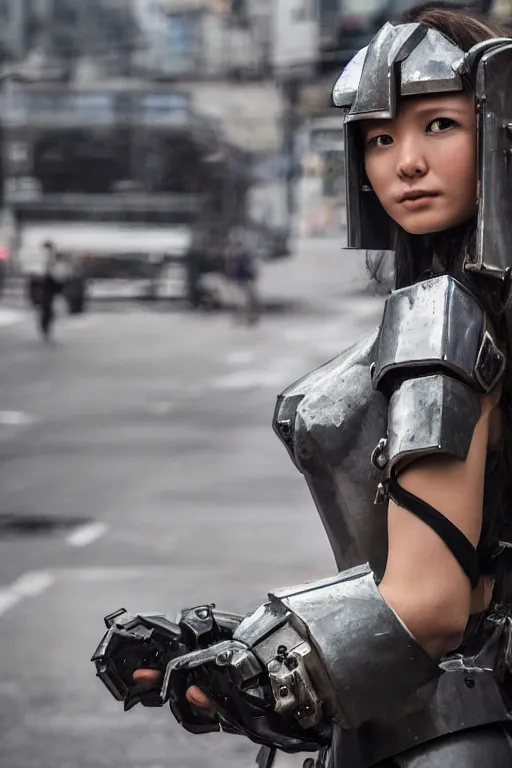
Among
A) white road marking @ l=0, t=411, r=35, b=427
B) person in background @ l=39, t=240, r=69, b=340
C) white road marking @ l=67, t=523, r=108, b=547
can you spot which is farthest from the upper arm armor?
person in background @ l=39, t=240, r=69, b=340

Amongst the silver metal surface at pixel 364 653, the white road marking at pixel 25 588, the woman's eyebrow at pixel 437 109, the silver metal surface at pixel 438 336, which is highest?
the woman's eyebrow at pixel 437 109

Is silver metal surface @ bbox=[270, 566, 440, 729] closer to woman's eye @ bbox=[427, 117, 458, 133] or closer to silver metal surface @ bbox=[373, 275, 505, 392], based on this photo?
silver metal surface @ bbox=[373, 275, 505, 392]

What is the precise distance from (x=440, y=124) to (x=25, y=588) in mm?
6288

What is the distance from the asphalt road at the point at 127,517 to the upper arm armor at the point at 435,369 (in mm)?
1048

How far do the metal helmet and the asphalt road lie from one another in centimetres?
94

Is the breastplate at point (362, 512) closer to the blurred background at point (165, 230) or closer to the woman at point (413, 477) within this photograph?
the woman at point (413, 477)

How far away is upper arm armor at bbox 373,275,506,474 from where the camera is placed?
1.86 meters

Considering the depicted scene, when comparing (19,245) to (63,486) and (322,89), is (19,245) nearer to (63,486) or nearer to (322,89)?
(322,89)

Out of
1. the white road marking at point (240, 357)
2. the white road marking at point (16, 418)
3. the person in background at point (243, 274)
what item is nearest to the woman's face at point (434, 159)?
the white road marking at point (16, 418)

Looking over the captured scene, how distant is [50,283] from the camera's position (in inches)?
918

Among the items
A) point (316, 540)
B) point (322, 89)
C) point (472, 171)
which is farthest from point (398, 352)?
point (322, 89)

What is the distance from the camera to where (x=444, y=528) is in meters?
1.87

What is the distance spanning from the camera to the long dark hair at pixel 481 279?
1.96m

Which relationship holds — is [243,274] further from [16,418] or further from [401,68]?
[401,68]
